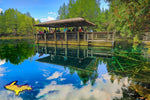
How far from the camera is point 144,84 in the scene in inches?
133

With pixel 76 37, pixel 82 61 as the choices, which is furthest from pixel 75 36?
pixel 82 61

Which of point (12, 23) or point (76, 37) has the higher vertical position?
point (12, 23)

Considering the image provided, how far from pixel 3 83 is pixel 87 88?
324cm

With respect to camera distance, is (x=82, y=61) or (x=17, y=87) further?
(x=82, y=61)

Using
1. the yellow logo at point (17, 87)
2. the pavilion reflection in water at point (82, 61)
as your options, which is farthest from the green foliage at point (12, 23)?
the yellow logo at point (17, 87)

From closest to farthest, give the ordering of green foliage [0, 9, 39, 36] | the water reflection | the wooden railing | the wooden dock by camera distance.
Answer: the water reflection < the wooden dock < the wooden railing < green foliage [0, 9, 39, 36]

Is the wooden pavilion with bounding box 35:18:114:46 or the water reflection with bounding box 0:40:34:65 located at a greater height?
the wooden pavilion with bounding box 35:18:114:46

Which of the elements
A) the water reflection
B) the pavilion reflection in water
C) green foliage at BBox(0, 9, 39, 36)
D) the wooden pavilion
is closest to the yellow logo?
the pavilion reflection in water

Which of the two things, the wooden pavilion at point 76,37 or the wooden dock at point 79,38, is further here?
the wooden dock at point 79,38

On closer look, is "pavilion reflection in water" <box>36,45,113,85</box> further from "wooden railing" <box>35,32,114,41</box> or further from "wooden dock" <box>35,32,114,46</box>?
"wooden railing" <box>35,32,114,41</box>

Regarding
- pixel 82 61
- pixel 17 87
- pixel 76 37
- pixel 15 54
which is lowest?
pixel 17 87

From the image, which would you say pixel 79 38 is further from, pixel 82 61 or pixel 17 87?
pixel 17 87

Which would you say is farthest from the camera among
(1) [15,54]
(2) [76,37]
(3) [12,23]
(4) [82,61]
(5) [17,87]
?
(3) [12,23]

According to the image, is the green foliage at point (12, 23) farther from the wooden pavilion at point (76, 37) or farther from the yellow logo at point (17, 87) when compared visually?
the yellow logo at point (17, 87)
